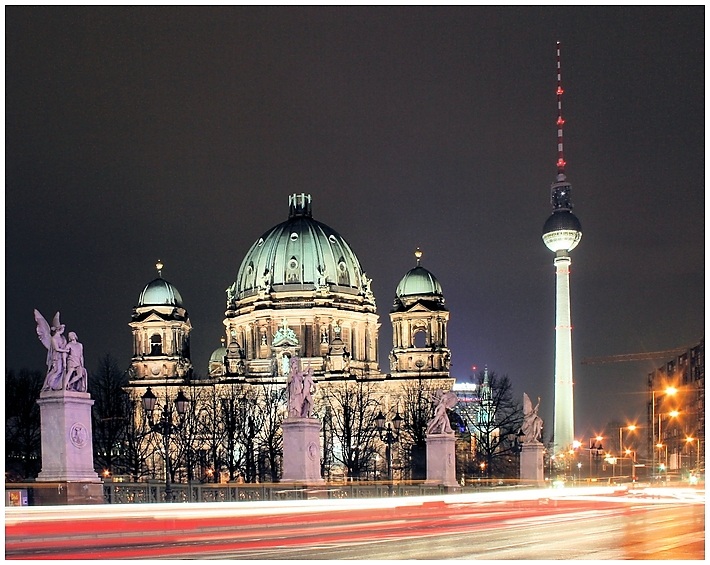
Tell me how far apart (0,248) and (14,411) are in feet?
164

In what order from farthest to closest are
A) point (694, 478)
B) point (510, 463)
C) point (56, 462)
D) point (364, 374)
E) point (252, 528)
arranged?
1. point (364, 374)
2. point (510, 463)
3. point (694, 478)
4. point (56, 462)
5. point (252, 528)

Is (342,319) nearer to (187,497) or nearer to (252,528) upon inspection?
(187,497)

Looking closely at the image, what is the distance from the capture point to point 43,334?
1149 inches

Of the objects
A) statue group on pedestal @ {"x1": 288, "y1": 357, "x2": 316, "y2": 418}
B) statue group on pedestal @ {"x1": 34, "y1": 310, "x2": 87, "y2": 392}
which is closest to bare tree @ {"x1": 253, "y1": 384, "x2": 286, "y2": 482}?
statue group on pedestal @ {"x1": 288, "y1": 357, "x2": 316, "y2": 418}

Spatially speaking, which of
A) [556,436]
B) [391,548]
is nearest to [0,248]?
[391,548]

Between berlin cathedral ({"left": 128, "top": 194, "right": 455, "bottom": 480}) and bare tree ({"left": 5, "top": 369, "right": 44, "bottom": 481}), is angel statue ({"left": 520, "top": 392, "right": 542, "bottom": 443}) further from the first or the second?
berlin cathedral ({"left": 128, "top": 194, "right": 455, "bottom": 480})

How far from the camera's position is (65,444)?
28594mm

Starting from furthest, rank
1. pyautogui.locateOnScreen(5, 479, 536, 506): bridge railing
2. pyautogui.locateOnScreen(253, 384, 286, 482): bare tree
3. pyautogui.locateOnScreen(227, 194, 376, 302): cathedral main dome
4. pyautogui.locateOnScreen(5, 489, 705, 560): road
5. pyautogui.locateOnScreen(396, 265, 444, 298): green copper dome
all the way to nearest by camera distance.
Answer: pyautogui.locateOnScreen(227, 194, 376, 302): cathedral main dome < pyautogui.locateOnScreen(396, 265, 444, 298): green copper dome < pyautogui.locateOnScreen(253, 384, 286, 482): bare tree < pyautogui.locateOnScreen(5, 479, 536, 506): bridge railing < pyautogui.locateOnScreen(5, 489, 705, 560): road

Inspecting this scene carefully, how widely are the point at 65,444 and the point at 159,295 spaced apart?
112m

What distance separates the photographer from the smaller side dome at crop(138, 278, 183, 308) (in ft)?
456

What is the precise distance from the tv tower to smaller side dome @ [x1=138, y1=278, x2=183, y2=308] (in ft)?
161

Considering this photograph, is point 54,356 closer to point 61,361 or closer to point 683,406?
point 61,361

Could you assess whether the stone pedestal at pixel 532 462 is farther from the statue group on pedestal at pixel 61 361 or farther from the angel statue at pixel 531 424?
the statue group on pedestal at pixel 61 361

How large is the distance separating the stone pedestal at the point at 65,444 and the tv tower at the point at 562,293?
136467 mm
